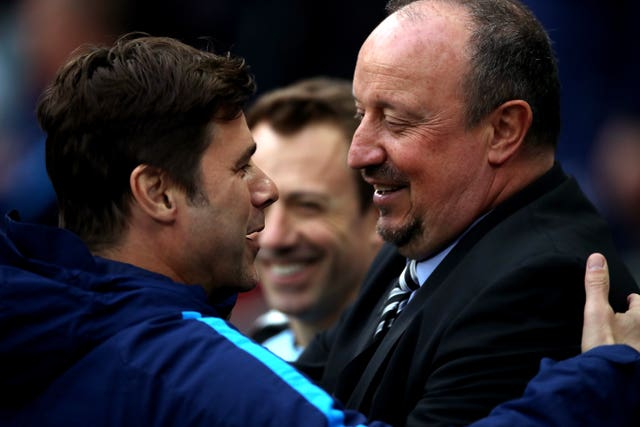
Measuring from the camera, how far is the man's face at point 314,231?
4367 mm

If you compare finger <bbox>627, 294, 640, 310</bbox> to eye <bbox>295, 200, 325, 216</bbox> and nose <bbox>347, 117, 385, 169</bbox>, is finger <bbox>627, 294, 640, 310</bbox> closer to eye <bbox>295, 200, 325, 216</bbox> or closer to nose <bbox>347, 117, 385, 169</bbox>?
nose <bbox>347, 117, 385, 169</bbox>

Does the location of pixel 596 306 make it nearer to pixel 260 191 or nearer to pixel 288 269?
pixel 260 191

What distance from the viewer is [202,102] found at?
2.60 metres

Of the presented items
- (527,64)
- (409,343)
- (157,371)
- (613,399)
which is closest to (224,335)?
(157,371)

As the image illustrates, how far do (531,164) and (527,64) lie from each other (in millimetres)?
266

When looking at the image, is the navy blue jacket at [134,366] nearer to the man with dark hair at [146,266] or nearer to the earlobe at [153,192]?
the man with dark hair at [146,266]

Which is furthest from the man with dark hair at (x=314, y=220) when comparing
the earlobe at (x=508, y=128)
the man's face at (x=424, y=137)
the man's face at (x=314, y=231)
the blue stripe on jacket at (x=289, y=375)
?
the blue stripe on jacket at (x=289, y=375)

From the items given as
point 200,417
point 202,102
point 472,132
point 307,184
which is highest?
point 202,102

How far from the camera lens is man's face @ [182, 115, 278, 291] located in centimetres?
266

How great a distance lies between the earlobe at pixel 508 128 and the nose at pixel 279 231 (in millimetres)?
1616

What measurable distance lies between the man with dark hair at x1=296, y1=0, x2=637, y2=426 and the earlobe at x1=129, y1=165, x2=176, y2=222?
1.94 ft

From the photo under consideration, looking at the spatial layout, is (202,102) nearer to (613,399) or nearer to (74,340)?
(74,340)

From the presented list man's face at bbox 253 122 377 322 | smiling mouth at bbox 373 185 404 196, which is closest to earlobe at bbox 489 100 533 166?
smiling mouth at bbox 373 185 404 196

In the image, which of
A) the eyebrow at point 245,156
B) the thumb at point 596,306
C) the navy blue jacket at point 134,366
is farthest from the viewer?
the eyebrow at point 245,156
